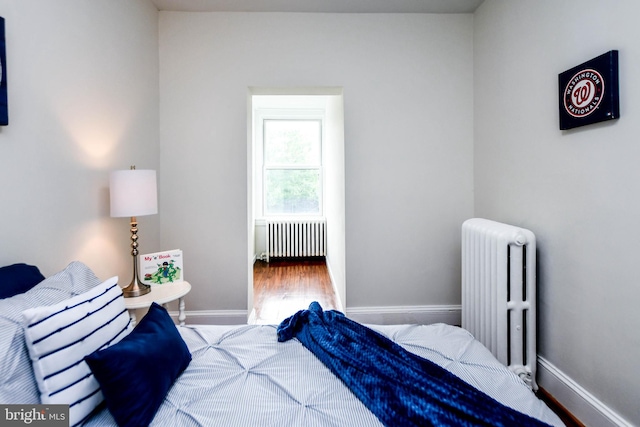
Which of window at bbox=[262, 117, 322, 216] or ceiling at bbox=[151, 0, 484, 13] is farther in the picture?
window at bbox=[262, 117, 322, 216]

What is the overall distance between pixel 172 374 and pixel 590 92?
222 cm

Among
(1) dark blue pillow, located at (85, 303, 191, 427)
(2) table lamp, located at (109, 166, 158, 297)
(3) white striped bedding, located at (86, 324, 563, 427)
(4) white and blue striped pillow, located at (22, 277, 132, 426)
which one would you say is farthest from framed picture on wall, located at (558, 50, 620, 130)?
(2) table lamp, located at (109, 166, 158, 297)

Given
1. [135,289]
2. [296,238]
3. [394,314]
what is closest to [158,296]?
[135,289]

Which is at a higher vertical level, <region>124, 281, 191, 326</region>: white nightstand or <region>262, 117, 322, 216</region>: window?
<region>262, 117, 322, 216</region>: window

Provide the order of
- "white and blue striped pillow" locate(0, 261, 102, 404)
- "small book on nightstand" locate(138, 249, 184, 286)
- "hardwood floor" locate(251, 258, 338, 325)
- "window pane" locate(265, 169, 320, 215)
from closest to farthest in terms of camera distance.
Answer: "white and blue striped pillow" locate(0, 261, 102, 404) < "small book on nightstand" locate(138, 249, 184, 286) < "hardwood floor" locate(251, 258, 338, 325) < "window pane" locate(265, 169, 320, 215)

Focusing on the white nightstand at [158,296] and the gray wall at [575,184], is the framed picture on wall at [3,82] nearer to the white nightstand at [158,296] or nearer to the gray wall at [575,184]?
the white nightstand at [158,296]

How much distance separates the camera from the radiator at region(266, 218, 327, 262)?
5.11 metres

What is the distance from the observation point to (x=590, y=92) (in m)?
1.54

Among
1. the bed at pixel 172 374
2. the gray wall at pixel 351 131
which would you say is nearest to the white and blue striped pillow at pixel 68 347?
the bed at pixel 172 374

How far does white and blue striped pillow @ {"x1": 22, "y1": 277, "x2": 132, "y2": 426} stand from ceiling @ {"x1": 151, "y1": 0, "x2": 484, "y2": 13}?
245 centimetres

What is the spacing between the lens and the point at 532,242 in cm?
183

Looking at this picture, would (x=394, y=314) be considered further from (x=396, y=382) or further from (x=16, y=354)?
(x=16, y=354)

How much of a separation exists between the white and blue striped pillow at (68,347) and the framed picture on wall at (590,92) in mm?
2256

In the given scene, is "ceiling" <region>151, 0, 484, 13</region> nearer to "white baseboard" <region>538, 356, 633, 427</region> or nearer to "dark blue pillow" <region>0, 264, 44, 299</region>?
"dark blue pillow" <region>0, 264, 44, 299</region>
